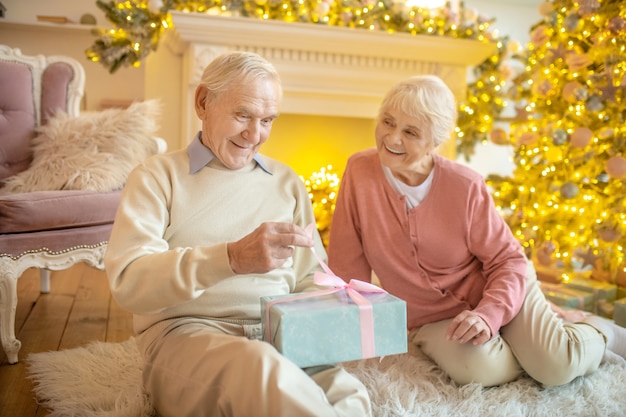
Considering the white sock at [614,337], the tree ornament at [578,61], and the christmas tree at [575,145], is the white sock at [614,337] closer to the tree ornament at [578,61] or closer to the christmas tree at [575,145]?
the christmas tree at [575,145]

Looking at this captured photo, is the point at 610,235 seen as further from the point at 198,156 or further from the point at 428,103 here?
the point at 198,156

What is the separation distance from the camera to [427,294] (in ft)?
5.80

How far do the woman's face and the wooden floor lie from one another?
115 centimetres

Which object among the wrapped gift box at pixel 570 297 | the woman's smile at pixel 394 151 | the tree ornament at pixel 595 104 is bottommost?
the wrapped gift box at pixel 570 297

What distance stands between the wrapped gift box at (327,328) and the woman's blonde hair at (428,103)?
1.93 feet

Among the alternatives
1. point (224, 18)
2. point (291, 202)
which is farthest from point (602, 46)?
point (291, 202)

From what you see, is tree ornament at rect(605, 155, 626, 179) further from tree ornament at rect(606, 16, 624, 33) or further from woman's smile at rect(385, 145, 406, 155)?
woman's smile at rect(385, 145, 406, 155)

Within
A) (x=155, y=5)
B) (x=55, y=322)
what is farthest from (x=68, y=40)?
(x=55, y=322)

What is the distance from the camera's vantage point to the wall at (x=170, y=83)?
3752mm

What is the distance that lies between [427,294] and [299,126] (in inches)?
87.2

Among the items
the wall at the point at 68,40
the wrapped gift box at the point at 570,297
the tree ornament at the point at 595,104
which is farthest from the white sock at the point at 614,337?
the wall at the point at 68,40

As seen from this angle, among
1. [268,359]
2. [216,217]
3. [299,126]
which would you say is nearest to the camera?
[268,359]

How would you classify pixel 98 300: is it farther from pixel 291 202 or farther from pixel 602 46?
pixel 602 46

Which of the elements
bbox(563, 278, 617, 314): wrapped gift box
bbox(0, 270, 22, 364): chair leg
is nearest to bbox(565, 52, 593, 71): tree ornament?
bbox(563, 278, 617, 314): wrapped gift box
